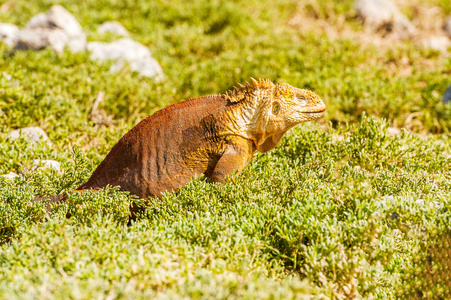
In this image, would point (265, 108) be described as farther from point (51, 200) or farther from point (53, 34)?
point (53, 34)

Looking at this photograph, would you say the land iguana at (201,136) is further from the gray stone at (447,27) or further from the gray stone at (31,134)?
the gray stone at (447,27)

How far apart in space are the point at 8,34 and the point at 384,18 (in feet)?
31.5

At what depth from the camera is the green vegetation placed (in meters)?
3.64

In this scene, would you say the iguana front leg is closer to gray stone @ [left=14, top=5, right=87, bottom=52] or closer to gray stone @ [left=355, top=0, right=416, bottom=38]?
gray stone @ [left=14, top=5, right=87, bottom=52]

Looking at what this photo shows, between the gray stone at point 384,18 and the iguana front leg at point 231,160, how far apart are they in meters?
9.52

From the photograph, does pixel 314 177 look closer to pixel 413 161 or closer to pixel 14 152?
pixel 413 161

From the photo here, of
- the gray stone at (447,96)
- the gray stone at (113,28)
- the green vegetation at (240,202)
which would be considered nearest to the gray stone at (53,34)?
the green vegetation at (240,202)

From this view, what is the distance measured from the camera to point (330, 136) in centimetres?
627

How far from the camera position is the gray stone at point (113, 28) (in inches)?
473

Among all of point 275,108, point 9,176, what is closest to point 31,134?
point 9,176

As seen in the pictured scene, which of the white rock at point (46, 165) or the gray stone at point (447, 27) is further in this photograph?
the gray stone at point (447, 27)

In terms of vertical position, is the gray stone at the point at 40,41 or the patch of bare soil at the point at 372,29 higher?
the gray stone at the point at 40,41

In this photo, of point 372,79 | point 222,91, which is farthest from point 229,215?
point 372,79

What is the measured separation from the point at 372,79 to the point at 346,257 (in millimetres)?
6263
